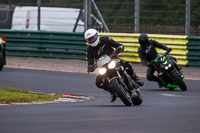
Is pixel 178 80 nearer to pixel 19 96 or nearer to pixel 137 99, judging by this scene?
pixel 137 99

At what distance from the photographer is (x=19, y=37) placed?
25453 millimetres

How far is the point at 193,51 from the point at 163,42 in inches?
43.1

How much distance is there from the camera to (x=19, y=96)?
13883 mm

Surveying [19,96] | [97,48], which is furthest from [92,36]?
[19,96]

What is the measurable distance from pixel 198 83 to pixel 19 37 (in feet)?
29.2

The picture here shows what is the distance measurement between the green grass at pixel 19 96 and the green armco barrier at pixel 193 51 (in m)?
7.90

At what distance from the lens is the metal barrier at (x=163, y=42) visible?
867 inches

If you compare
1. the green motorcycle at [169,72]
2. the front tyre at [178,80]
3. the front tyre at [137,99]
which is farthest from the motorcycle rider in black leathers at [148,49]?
the front tyre at [137,99]

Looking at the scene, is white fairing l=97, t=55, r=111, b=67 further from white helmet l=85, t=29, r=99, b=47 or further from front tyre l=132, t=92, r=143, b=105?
front tyre l=132, t=92, r=143, b=105

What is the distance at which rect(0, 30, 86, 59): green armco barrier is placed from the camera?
24.1m

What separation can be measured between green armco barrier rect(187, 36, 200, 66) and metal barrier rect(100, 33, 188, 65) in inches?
5.1

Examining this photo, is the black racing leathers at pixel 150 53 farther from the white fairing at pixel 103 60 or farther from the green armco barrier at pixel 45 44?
the green armco barrier at pixel 45 44

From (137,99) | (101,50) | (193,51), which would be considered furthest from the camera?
(193,51)

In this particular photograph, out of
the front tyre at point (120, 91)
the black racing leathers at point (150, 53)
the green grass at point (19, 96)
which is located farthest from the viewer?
the black racing leathers at point (150, 53)
